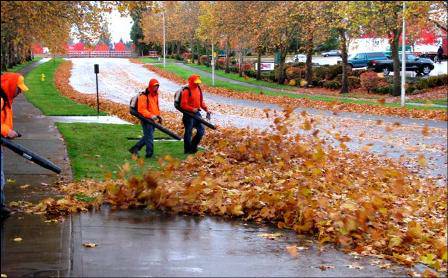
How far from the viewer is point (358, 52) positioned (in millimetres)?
54875

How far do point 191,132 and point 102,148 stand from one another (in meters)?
2.01

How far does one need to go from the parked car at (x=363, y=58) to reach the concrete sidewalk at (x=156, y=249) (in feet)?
151

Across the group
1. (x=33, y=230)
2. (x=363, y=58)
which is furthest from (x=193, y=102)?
(x=363, y=58)

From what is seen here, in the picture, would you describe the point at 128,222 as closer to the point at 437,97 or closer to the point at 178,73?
the point at 437,97

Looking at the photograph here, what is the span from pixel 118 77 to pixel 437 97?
22611mm

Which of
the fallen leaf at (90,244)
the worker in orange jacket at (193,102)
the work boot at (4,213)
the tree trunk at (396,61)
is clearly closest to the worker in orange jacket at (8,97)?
the work boot at (4,213)

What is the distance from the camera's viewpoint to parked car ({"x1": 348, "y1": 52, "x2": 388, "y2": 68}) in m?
53.0

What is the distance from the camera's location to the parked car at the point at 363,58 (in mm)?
52969

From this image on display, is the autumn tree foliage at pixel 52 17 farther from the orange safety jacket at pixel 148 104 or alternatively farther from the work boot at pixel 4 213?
the work boot at pixel 4 213

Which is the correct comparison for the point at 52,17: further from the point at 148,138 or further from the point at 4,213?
the point at 4,213

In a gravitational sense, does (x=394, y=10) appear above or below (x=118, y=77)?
above

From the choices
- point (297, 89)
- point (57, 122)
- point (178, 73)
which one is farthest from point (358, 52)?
point (57, 122)

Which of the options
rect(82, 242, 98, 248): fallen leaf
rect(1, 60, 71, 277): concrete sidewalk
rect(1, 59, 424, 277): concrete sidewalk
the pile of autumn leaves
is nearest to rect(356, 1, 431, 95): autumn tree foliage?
the pile of autumn leaves

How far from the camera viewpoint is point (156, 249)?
23.3 ft
